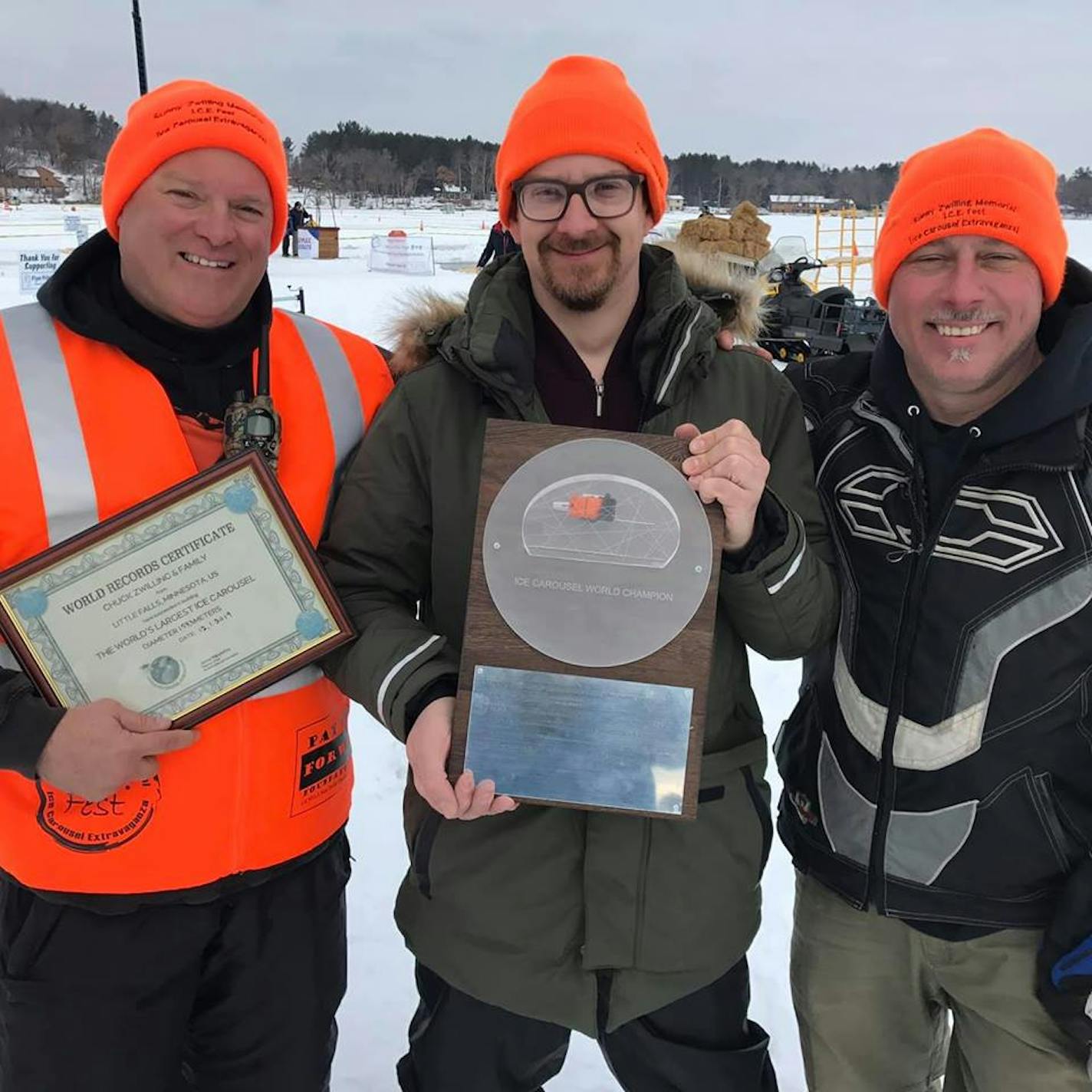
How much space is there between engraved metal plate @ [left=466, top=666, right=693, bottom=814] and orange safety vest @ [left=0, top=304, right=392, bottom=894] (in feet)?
1.32

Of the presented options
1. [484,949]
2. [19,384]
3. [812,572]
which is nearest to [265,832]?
[484,949]

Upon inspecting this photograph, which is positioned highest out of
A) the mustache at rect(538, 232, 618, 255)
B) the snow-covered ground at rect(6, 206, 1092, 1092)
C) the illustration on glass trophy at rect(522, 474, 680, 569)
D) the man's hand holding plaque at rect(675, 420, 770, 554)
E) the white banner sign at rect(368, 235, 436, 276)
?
the white banner sign at rect(368, 235, 436, 276)

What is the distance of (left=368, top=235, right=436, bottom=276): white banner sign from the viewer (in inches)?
688

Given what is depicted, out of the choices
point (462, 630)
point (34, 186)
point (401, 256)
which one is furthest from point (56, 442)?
point (34, 186)

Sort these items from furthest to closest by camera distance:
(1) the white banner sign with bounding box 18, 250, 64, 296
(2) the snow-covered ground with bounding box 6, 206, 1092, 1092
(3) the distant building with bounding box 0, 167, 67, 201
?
1. (3) the distant building with bounding box 0, 167, 67, 201
2. (1) the white banner sign with bounding box 18, 250, 64, 296
3. (2) the snow-covered ground with bounding box 6, 206, 1092, 1092

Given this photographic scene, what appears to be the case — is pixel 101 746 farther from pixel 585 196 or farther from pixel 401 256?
pixel 401 256

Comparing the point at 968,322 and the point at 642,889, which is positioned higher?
the point at 968,322

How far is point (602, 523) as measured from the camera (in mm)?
1348

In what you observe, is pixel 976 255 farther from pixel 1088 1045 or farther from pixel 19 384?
pixel 19 384

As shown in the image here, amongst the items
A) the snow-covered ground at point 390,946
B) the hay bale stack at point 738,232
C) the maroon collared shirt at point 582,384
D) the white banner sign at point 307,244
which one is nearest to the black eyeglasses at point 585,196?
the maroon collared shirt at point 582,384

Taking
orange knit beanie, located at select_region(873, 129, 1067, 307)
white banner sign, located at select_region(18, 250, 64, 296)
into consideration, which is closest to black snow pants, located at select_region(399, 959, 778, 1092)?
orange knit beanie, located at select_region(873, 129, 1067, 307)

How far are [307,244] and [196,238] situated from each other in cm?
2154

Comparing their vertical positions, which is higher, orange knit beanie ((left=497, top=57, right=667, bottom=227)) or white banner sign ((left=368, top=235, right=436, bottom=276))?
white banner sign ((left=368, top=235, right=436, bottom=276))

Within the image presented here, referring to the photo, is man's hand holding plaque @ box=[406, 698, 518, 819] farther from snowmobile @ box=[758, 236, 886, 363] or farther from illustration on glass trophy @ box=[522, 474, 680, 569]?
snowmobile @ box=[758, 236, 886, 363]
